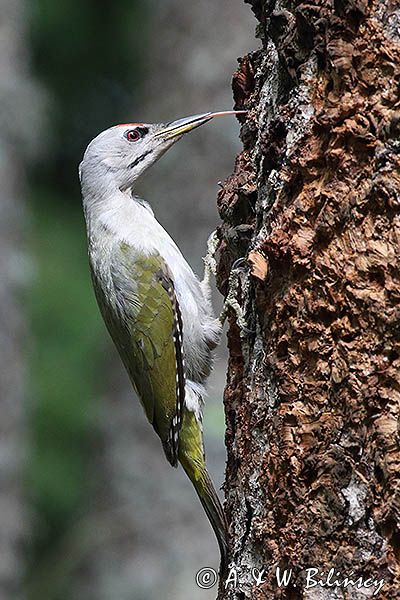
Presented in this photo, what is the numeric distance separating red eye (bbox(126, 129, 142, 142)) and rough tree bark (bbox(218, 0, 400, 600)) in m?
1.74

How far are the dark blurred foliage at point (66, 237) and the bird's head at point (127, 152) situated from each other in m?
5.29

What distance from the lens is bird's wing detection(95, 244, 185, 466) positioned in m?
3.99

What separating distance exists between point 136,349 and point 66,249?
8487mm

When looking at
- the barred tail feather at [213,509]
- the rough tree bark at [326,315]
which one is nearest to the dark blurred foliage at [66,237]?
the barred tail feather at [213,509]

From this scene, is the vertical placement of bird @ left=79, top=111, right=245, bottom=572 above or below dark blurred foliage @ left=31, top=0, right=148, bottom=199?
below

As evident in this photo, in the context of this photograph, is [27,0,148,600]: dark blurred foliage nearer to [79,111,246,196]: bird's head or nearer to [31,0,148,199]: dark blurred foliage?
[31,0,148,199]: dark blurred foliage

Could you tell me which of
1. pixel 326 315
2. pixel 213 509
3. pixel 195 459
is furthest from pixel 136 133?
pixel 326 315

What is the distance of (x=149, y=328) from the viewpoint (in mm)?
4062

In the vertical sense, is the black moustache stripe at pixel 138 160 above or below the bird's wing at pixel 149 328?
above

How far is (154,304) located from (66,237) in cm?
856

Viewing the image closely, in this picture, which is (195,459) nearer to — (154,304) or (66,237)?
(154,304)

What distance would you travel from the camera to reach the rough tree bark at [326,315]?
2.33m

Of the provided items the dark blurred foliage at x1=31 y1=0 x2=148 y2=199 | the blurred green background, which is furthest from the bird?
the dark blurred foliage at x1=31 y1=0 x2=148 y2=199

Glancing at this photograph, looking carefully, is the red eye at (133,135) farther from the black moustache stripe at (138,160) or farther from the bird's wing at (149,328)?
the bird's wing at (149,328)
